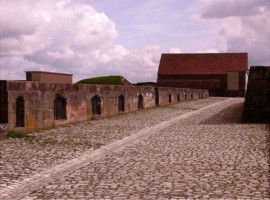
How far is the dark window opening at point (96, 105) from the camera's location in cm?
1631

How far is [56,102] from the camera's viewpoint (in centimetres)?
1345

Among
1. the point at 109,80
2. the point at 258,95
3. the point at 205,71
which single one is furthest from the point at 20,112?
the point at 205,71

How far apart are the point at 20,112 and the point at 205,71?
48934 mm

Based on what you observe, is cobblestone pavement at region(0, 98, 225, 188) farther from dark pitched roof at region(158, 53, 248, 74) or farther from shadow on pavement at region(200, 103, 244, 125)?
dark pitched roof at region(158, 53, 248, 74)

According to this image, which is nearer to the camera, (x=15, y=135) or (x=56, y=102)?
(x=15, y=135)

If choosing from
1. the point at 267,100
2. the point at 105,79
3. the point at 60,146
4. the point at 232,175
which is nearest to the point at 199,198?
the point at 232,175

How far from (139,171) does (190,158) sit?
4.54 ft

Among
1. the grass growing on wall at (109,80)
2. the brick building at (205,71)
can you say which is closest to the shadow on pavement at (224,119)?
the grass growing on wall at (109,80)

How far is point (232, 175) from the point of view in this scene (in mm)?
5957

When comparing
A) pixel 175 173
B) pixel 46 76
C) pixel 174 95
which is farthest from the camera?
pixel 174 95

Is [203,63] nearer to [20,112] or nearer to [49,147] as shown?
[20,112]

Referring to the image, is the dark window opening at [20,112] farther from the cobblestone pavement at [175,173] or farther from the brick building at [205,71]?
the brick building at [205,71]

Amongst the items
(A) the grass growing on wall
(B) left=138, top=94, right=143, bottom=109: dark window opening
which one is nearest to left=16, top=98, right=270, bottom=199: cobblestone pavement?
(B) left=138, top=94, right=143, bottom=109: dark window opening

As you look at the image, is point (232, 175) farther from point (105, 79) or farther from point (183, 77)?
point (183, 77)
